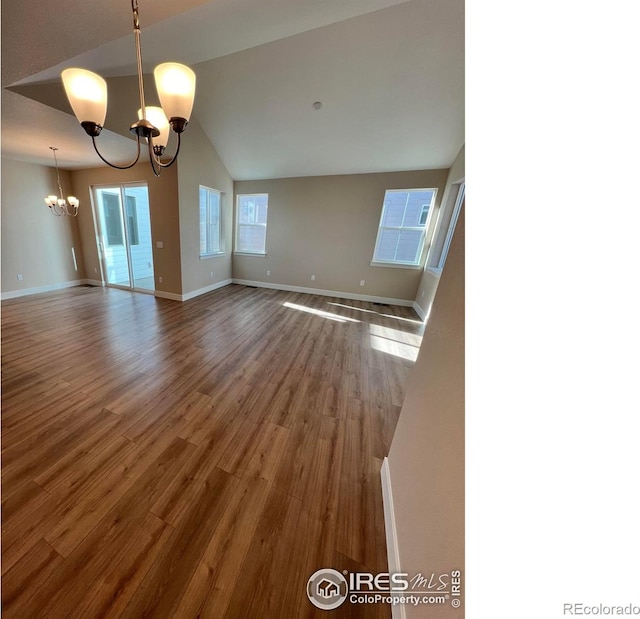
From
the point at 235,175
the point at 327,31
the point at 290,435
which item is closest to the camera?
the point at 290,435

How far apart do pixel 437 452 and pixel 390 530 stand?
706mm

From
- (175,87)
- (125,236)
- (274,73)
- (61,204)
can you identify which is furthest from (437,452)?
(61,204)

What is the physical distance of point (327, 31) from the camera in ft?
7.80

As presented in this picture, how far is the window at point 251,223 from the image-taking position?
5.39 metres

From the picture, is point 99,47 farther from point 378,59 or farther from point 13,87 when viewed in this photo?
point 378,59

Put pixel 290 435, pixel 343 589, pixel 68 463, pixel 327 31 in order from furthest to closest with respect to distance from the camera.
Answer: pixel 327 31, pixel 290 435, pixel 68 463, pixel 343 589

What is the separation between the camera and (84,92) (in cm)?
115

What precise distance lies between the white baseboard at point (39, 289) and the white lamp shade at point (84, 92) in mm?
5339

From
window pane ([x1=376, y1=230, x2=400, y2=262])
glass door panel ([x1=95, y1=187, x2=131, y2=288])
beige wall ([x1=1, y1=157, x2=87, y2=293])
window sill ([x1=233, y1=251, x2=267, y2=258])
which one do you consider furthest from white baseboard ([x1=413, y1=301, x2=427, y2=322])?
beige wall ([x1=1, y1=157, x2=87, y2=293])

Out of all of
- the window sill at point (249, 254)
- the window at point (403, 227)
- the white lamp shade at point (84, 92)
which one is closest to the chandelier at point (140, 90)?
the white lamp shade at point (84, 92)

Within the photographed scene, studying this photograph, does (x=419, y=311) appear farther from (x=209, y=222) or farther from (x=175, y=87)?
(x=209, y=222)

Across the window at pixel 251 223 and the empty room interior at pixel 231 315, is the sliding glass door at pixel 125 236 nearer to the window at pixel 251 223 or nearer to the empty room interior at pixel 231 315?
the empty room interior at pixel 231 315

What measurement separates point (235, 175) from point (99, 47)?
3.71 m
